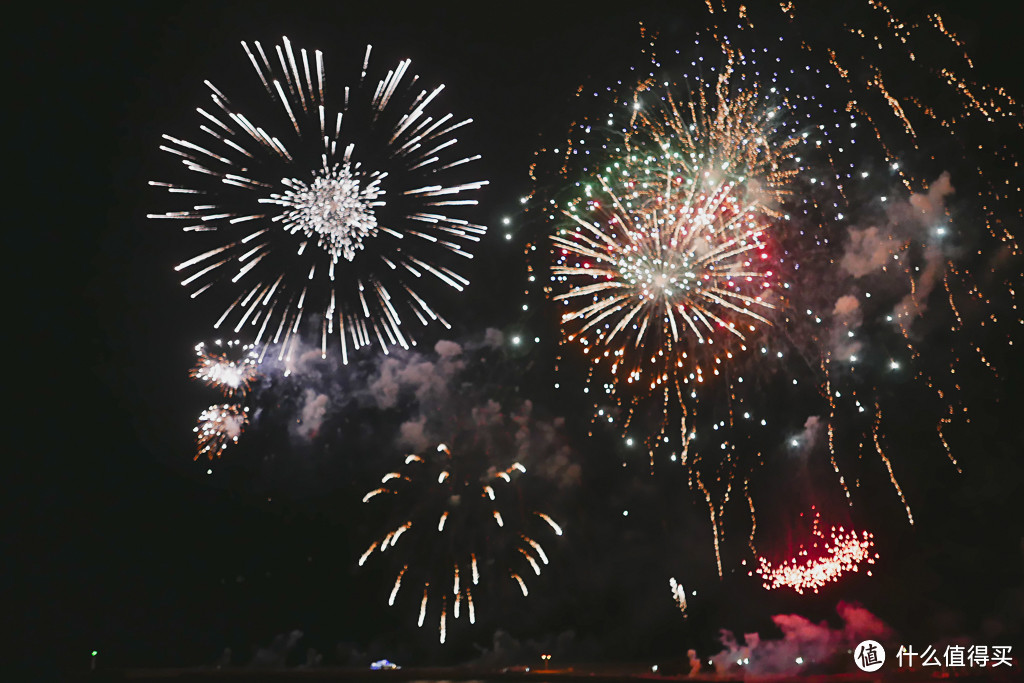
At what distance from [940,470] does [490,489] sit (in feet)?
79.6

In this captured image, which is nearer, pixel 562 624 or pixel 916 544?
pixel 916 544

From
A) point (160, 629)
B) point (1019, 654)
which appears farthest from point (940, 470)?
point (160, 629)

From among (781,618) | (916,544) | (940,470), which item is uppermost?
(940,470)

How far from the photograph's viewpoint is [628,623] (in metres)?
48.0

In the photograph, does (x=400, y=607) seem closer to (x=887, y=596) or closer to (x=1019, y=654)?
(x=887, y=596)

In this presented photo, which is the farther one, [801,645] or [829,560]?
[801,645]

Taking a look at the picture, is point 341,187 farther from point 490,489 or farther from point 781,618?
point 781,618

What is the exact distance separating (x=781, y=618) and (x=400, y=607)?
92.3ft

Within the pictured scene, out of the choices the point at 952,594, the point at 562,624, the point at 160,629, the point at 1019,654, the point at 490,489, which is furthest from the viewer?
the point at 562,624

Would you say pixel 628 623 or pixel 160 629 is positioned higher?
pixel 160 629

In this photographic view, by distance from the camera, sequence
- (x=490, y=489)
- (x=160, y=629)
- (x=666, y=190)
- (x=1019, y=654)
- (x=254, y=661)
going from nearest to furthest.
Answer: (x=666, y=190) → (x=490, y=489) → (x=1019, y=654) → (x=160, y=629) → (x=254, y=661)
